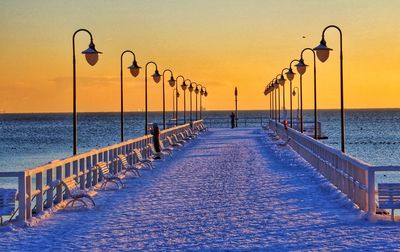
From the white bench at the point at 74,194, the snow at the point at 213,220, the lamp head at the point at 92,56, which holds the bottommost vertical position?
the snow at the point at 213,220

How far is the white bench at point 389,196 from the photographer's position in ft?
40.3

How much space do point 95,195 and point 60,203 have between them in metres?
2.12

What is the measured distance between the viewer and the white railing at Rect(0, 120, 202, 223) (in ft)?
40.8

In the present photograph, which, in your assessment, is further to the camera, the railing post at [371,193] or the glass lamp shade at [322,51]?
the glass lamp shade at [322,51]

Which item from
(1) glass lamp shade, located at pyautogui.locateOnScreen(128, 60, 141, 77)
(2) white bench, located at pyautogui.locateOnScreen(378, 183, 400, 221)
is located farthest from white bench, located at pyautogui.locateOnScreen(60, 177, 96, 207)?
(1) glass lamp shade, located at pyautogui.locateOnScreen(128, 60, 141, 77)

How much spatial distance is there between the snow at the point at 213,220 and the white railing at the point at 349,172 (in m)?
0.22

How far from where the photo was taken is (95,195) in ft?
54.6

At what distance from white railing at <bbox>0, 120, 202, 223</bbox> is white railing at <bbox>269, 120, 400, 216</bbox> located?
5530 millimetres

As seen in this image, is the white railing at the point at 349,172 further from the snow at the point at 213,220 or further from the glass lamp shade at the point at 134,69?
the glass lamp shade at the point at 134,69

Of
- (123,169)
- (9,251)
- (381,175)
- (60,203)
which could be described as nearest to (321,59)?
(123,169)

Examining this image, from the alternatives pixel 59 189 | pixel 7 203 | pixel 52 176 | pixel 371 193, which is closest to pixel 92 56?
pixel 52 176

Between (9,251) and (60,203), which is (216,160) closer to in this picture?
(60,203)

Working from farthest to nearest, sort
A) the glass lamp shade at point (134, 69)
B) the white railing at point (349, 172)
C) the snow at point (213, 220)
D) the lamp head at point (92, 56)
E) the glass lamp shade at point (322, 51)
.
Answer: the glass lamp shade at point (134, 69), the glass lamp shade at point (322, 51), the lamp head at point (92, 56), the white railing at point (349, 172), the snow at point (213, 220)

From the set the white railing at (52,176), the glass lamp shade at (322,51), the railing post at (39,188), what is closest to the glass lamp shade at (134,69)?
the white railing at (52,176)
